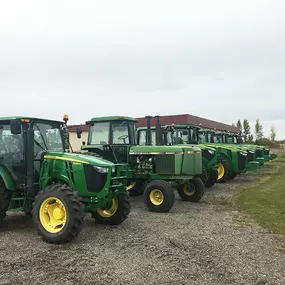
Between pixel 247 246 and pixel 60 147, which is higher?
pixel 60 147

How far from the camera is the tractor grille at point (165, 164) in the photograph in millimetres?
10398

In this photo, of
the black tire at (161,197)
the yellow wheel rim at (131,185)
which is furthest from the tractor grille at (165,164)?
the yellow wheel rim at (131,185)

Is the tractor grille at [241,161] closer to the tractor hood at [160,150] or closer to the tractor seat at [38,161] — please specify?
the tractor hood at [160,150]

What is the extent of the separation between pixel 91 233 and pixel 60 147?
6.26 ft

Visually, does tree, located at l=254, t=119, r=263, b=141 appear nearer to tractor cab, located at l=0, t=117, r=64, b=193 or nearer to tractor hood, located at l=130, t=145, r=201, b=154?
tractor hood, located at l=130, t=145, r=201, b=154

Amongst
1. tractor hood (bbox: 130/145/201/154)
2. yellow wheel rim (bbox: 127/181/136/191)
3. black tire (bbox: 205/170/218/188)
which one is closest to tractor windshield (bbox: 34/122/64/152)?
tractor hood (bbox: 130/145/201/154)

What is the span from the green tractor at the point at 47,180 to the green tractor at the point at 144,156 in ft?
10.3

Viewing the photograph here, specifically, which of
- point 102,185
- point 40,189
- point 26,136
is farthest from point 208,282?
point 26,136

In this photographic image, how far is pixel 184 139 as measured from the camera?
46.5ft

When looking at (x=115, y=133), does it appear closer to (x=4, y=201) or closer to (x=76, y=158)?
(x=76, y=158)

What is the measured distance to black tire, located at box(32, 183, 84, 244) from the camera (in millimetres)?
6062

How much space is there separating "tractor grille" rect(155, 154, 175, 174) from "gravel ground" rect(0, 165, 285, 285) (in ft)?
7.74

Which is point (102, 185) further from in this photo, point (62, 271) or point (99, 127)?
point (99, 127)

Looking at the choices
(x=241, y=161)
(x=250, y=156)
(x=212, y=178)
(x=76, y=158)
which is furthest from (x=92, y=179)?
(x=250, y=156)
